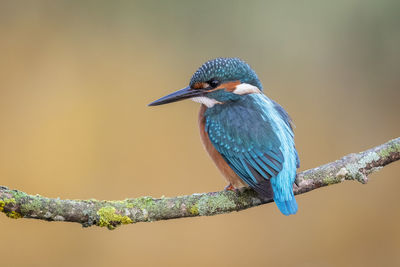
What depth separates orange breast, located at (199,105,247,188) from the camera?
2.49 m

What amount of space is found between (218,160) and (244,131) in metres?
0.24

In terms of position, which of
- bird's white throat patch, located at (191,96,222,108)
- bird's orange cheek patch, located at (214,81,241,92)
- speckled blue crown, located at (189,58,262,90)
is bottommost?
bird's white throat patch, located at (191,96,222,108)

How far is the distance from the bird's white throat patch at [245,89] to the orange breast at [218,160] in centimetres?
19

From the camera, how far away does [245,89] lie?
2.70 metres

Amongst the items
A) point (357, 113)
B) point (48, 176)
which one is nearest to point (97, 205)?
point (48, 176)

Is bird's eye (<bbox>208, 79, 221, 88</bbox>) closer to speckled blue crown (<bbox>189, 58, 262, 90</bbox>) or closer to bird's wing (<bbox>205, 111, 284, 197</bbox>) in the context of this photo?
speckled blue crown (<bbox>189, 58, 262, 90</bbox>)

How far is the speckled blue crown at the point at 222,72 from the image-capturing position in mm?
2621

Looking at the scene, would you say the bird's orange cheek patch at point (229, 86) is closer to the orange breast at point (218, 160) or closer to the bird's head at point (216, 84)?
the bird's head at point (216, 84)

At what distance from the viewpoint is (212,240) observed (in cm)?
379

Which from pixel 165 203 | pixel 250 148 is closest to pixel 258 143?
pixel 250 148

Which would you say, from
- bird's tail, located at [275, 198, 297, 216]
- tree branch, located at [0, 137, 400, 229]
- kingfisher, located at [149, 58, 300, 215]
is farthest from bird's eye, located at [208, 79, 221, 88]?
bird's tail, located at [275, 198, 297, 216]

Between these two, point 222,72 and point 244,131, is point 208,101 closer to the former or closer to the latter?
point 222,72

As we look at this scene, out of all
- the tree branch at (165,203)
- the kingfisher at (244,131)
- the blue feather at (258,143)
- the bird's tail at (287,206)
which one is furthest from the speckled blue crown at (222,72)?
the bird's tail at (287,206)

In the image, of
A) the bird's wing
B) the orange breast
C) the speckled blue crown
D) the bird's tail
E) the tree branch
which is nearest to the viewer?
the tree branch
